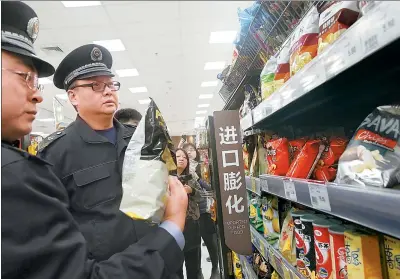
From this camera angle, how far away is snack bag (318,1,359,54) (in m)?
0.76

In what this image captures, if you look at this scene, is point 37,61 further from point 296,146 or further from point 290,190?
point 296,146

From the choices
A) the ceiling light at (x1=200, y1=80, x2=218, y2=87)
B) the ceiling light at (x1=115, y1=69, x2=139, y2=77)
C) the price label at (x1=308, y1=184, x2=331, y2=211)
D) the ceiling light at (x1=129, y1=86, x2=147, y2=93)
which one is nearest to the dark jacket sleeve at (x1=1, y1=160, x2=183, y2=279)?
the price label at (x1=308, y1=184, x2=331, y2=211)

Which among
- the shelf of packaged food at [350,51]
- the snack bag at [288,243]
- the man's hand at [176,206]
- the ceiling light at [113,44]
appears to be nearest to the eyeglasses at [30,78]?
the man's hand at [176,206]

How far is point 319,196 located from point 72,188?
88cm

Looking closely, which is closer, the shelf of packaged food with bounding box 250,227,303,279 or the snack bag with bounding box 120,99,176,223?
the snack bag with bounding box 120,99,176,223

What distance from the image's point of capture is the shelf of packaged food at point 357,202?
1.79 feet

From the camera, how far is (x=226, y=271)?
2.35m

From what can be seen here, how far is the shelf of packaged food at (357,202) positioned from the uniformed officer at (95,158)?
39 centimetres

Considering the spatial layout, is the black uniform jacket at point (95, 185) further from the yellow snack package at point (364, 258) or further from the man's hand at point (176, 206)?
the yellow snack package at point (364, 258)

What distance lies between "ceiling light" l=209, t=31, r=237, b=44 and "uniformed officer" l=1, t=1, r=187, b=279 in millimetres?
5328

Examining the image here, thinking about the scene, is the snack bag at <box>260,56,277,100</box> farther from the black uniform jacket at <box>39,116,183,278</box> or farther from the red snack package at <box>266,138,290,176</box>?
the black uniform jacket at <box>39,116,183,278</box>

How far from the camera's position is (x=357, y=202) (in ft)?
2.13

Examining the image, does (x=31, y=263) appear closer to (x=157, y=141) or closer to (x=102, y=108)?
(x=157, y=141)

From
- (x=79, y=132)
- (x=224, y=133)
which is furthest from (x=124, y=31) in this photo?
(x=79, y=132)
